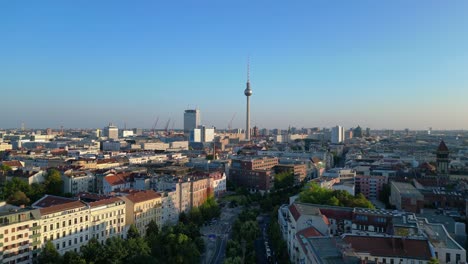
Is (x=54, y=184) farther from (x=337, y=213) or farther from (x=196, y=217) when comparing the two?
(x=337, y=213)

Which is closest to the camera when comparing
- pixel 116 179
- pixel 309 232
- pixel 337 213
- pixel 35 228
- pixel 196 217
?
pixel 309 232

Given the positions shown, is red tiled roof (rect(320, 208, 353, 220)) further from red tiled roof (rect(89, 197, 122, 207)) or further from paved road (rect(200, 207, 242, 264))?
red tiled roof (rect(89, 197, 122, 207))

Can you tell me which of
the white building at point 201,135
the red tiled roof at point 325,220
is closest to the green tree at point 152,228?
the red tiled roof at point 325,220

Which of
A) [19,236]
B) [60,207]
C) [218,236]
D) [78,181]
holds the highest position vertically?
[60,207]

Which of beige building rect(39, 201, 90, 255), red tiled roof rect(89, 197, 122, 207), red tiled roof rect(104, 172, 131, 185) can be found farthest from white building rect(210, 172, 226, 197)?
beige building rect(39, 201, 90, 255)

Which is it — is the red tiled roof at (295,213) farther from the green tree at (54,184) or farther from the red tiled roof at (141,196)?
the green tree at (54,184)

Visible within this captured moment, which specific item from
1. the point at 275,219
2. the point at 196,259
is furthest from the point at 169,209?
the point at 196,259

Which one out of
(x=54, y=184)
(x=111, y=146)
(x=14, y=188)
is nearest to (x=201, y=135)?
(x=111, y=146)
